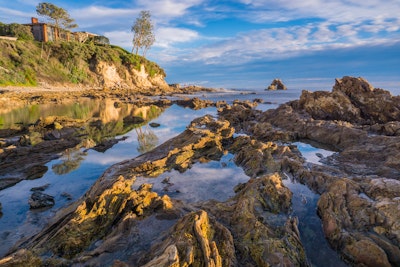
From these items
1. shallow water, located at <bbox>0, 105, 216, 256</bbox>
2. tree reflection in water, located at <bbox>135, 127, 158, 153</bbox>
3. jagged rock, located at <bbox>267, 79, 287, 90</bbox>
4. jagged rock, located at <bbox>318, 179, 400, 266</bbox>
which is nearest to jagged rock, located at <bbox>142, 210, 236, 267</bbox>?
jagged rock, located at <bbox>318, 179, 400, 266</bbox>

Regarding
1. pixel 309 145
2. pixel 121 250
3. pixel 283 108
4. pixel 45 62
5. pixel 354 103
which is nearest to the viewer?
pixel 121 250

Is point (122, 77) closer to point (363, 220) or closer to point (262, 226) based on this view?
point (262, 226)

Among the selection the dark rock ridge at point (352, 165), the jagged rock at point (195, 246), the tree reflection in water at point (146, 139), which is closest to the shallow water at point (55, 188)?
the tree reflection in water at point (146, 139)

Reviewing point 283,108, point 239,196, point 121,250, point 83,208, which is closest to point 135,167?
point 83,208

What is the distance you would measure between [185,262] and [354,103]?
94.3ft

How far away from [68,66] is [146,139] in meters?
68.6

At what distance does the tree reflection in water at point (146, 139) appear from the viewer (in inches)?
769

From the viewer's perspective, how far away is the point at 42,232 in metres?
8.12

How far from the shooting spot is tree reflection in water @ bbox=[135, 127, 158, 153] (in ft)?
64.1

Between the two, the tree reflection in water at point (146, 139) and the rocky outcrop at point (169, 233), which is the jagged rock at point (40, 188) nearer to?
the rocky outcrop at point (169, 233)

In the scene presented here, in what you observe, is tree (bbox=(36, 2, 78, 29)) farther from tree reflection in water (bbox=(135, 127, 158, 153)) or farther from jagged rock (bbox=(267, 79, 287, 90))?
jagged rock (bbox=(267, 79, 287, 90))

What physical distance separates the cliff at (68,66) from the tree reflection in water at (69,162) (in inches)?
2059

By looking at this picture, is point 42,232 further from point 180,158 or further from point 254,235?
point 180,158

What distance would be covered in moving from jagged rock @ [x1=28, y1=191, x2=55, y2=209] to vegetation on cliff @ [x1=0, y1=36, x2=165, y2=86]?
194 ft
